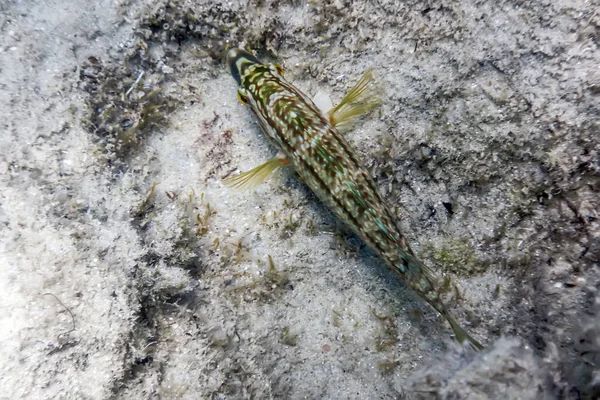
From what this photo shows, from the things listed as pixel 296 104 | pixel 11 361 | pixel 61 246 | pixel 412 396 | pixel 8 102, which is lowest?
pixel 412 396

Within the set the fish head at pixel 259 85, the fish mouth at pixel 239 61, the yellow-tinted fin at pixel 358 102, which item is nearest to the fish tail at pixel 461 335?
the yellow-tinted fin at pixel 358 102

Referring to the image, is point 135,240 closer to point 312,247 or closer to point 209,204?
point 209,204

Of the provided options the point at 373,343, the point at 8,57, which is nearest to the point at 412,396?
the point at 373,343

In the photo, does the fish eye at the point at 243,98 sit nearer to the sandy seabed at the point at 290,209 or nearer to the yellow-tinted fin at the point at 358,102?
the sandy seabed at the point at 290,209

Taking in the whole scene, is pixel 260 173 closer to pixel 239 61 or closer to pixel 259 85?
pixel 259 85

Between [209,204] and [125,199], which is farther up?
[125,199]

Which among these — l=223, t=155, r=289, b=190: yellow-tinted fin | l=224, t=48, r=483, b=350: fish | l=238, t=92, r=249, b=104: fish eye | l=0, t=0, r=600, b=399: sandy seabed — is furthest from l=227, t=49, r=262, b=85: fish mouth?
l=223, t=155, r=289, b=190: yellow-tinted fin

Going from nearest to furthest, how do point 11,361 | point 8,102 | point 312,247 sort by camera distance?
point 11,361 → point 8,102 → point 312,247

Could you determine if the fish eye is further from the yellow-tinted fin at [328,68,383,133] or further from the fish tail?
the fish tail

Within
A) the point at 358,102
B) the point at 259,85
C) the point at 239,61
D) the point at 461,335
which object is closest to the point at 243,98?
the point at 259,85
